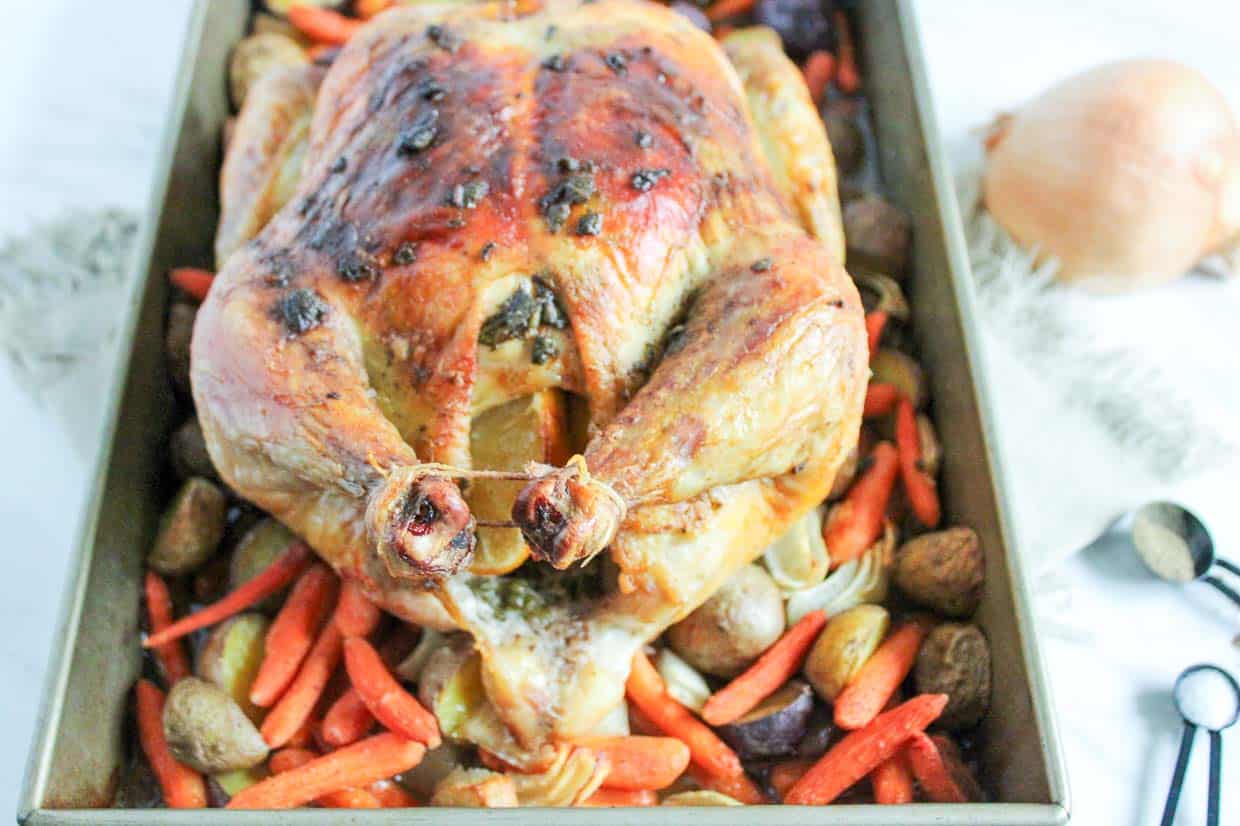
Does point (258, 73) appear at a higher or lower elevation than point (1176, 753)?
higher

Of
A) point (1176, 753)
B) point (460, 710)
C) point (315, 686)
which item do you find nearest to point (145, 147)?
point (315, 686)

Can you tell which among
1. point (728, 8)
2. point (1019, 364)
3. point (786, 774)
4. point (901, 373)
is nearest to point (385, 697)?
point (786, 774)

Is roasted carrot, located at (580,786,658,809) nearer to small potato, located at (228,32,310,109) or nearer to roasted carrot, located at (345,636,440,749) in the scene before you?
roasted carrot, located at (345,636,440,749)

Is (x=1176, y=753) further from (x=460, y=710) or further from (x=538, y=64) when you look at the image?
(x=538, y=64)

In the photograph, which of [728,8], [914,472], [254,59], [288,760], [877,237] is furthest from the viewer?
[728,8]

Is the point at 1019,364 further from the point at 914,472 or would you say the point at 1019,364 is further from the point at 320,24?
the point at 320,24

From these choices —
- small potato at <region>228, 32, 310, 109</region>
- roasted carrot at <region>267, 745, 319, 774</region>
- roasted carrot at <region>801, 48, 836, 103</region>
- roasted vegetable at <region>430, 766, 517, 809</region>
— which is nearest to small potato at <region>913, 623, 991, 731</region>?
roasted vegetable at <region>430, 766, 517, 809</region>
